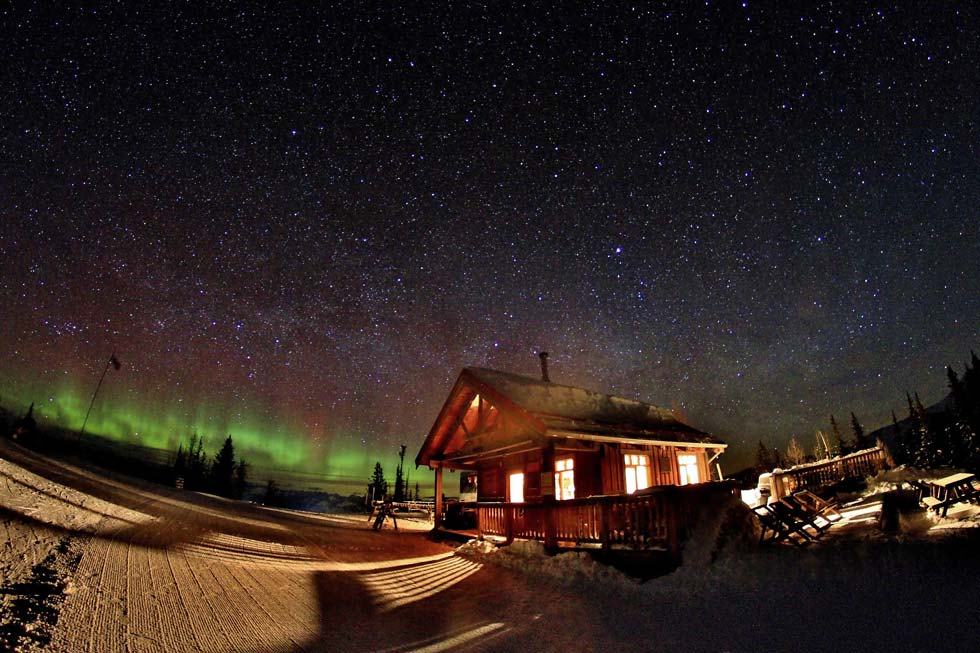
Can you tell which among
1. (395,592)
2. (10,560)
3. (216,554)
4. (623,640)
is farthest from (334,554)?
(623,640)

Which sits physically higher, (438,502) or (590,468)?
(590,468)

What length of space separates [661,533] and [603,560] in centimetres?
152

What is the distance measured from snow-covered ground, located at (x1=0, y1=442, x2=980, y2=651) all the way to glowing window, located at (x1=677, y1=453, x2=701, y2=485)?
374 inches

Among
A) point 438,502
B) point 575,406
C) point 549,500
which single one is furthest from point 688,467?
point 438,502

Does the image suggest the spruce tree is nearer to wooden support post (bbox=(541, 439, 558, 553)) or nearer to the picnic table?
wooden support post (bbox=(541, 439, 558, 553))

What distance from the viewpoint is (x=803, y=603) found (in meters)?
5.69

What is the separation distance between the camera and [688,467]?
757 inches

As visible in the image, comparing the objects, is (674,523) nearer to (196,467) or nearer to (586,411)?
(586,411)

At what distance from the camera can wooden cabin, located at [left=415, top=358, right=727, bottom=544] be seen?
13.4 m

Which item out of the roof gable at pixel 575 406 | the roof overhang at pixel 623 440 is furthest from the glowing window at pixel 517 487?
the roof overhang at pixel 623 440

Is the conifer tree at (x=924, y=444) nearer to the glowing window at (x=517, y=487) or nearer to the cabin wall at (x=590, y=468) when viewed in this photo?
the cabin wall at (x=590, y=468)

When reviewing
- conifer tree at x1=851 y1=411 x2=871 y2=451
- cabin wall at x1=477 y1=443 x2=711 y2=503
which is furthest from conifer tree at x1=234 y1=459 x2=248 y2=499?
conifer tree at x1=851 y1=411 x2=871 y2=451

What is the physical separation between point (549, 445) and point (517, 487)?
716 cm

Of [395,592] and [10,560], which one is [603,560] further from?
[10,560]
